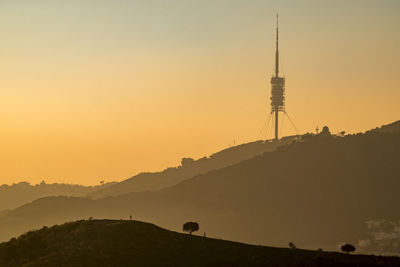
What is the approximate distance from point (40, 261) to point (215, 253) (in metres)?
33.3

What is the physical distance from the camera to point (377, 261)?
149875 mm

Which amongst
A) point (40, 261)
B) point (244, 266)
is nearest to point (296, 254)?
point (244, 266)

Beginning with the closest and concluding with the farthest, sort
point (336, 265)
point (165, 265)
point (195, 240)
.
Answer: point (336, 265) → point (165, 265) → point (195, 240)

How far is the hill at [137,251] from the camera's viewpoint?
154125mm

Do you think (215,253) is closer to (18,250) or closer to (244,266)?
(244,266)

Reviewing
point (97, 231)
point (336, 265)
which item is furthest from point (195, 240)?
point (336, 265)

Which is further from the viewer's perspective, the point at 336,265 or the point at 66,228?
the point at 66,228

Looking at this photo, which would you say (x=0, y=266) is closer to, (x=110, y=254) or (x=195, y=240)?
(x=110, y=254)

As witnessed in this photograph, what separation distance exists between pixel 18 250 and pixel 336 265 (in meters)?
65.8

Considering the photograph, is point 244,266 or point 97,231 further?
point 97,231

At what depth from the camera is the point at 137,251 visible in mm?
167750

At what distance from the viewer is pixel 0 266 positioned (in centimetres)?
16862

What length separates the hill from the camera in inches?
6068

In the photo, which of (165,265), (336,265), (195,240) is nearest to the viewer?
(336,265)
